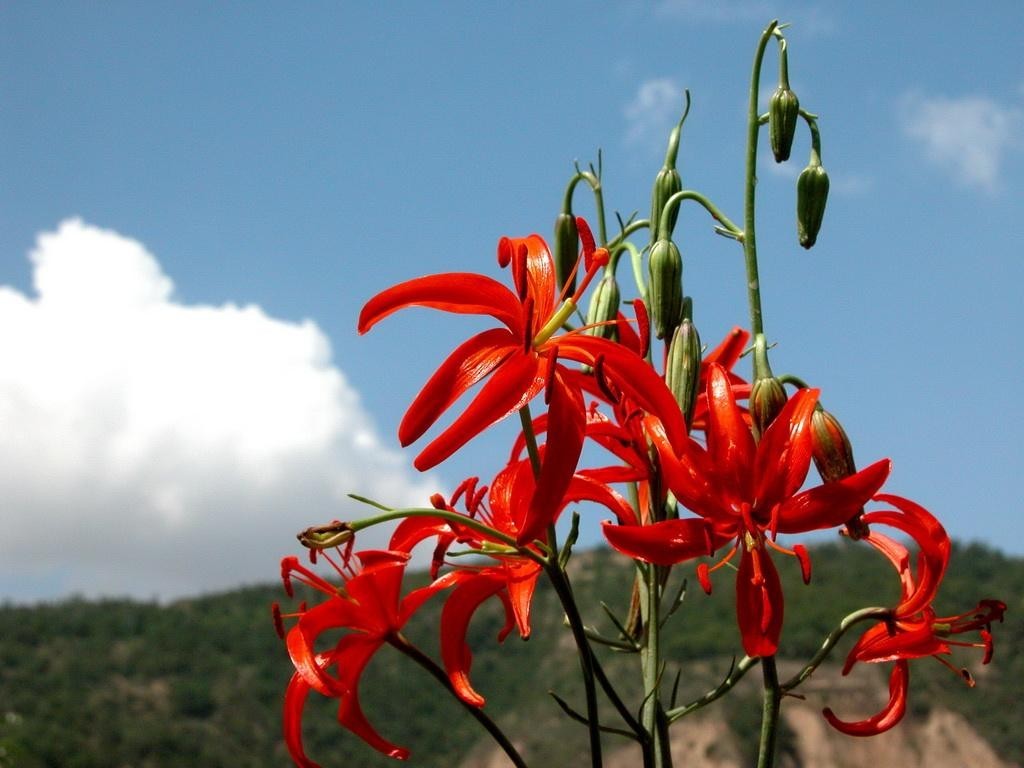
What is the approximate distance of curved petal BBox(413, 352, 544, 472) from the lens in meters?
1.03

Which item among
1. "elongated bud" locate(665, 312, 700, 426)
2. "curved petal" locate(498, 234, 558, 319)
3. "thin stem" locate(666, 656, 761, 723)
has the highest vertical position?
"curved petal" locate(498, 234, 558, 319)

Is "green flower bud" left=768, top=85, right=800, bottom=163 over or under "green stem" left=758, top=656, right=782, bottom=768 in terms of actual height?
over

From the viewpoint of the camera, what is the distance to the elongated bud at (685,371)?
1241 mm

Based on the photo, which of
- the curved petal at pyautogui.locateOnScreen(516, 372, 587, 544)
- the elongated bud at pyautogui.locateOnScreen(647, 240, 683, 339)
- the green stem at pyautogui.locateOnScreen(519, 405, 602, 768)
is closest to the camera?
the curved petal at pyautogui.locateOnScreen(516, 372, 587, 544)

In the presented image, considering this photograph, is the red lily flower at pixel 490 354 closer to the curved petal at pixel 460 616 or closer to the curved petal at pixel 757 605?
the curved petal at pixel 757 605

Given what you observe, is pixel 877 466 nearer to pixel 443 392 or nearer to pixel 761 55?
pixel 443 392

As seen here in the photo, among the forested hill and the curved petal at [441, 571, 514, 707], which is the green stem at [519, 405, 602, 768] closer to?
the curved petal at [441, 571, 514, 707]

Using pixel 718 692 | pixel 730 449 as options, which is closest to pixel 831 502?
pixel 730 449

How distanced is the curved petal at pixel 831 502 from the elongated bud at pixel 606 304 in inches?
13.3

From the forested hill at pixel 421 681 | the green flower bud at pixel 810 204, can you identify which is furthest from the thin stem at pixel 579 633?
the forested hill at pixel 421 681

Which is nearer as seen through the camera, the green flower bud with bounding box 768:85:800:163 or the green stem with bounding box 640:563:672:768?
the green stem with bounding box 640:563:672:768

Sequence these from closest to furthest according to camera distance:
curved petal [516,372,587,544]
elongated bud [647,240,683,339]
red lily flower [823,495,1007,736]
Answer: curved petal [516,372,587,544]
red lily flower [823,495,1007,736]
elongated bud [647,240,683,339]

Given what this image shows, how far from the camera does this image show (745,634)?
108 centimetres

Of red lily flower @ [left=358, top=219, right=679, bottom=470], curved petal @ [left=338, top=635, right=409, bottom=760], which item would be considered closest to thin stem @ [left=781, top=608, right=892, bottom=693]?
red lily flower @ [left=358, top=219, right=679, bottom=470]
